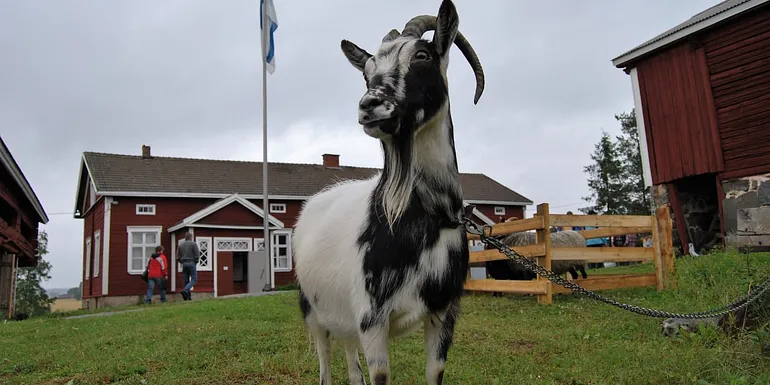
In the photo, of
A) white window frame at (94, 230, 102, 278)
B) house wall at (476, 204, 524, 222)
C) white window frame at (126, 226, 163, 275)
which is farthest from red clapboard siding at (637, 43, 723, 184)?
white window frame at (94, 230, 102, 278)

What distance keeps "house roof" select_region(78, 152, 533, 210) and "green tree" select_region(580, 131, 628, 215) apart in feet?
58.8

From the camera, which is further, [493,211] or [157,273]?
[493,211]

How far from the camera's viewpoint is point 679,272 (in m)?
9.24

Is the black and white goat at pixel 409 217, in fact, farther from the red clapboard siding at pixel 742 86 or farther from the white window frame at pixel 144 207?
the white window frame at pixel 144 207

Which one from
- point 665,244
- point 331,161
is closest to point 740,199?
point 665,244

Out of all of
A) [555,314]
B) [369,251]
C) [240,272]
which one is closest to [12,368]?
[369,251]

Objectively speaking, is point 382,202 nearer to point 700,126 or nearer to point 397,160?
point 397,160

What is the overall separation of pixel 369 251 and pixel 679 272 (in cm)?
792

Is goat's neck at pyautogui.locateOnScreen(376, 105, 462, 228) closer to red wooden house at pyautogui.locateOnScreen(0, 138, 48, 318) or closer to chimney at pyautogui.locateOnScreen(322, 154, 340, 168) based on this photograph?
red wooden house at pyautogui.locateOnScreen(0, 138, 48, 318)

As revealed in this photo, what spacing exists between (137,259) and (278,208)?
7.37 m

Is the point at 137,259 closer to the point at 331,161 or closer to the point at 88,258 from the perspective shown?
the point at 88,258

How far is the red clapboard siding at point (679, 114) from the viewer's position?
598 inches

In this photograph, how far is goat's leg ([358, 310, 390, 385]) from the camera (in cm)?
311

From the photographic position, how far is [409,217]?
318cm
